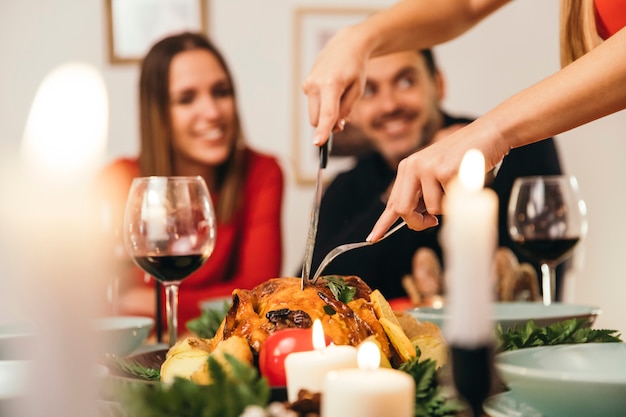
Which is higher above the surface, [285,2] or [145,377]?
[285,2]

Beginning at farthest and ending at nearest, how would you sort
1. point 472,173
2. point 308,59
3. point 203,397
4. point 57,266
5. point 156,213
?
Result: point 308,59
point 156,213
point 203,397
point 472,173
point 57,266

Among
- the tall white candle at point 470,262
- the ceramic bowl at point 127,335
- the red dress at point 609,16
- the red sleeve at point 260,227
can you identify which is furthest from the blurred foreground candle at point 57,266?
the red sleeve at point 260,227

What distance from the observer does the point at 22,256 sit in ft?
0.83

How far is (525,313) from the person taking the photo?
3.39ft

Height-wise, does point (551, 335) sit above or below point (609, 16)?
below

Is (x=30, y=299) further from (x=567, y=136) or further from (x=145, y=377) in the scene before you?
(x=567, y=136)

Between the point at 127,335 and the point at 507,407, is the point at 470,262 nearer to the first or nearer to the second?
the point at 507,407

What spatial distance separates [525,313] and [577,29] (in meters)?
0.49

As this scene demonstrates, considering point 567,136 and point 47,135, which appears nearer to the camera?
point 47,135

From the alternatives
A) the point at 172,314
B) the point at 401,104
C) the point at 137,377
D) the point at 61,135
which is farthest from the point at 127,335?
the point at 401,104

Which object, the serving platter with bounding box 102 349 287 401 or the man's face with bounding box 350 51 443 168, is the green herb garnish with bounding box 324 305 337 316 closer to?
the serving platter with bounding box 102 349 287 401

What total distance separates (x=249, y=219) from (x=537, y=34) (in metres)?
1.69

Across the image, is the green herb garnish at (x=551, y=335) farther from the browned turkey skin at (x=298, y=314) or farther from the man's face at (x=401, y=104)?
the man's face at (x=401, y=104)

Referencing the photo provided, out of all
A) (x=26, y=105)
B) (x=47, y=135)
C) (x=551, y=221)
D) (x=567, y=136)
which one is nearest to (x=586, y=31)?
(x=551, y=221)
